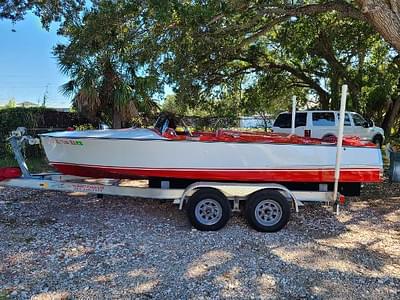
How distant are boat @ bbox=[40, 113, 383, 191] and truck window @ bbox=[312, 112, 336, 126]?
10.1 m

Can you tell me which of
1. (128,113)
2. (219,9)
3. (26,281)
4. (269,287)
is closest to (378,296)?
(269,287)

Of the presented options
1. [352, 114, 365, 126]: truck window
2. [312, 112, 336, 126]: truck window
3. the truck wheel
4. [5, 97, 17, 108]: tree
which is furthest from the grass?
the truck wheel

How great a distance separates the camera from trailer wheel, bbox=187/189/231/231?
5.83 meters

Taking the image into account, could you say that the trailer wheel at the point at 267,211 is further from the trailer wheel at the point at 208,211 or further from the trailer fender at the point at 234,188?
the trailer wheel at the point at 208,211

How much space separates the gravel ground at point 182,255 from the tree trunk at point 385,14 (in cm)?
334

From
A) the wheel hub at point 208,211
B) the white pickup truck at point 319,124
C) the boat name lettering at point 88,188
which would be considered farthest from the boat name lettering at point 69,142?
the white pickup truck at point 319,124

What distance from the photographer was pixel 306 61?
18594 millimetres

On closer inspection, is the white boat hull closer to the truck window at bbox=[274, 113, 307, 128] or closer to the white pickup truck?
the white pickup truck

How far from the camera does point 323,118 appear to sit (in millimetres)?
16109

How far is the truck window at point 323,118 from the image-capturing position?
16000 mm

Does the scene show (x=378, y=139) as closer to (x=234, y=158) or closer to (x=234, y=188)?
(x=234, y=158)

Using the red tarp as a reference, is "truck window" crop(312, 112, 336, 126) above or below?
above

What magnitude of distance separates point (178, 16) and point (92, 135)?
3.00m

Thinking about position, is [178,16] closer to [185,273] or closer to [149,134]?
[149,134]
